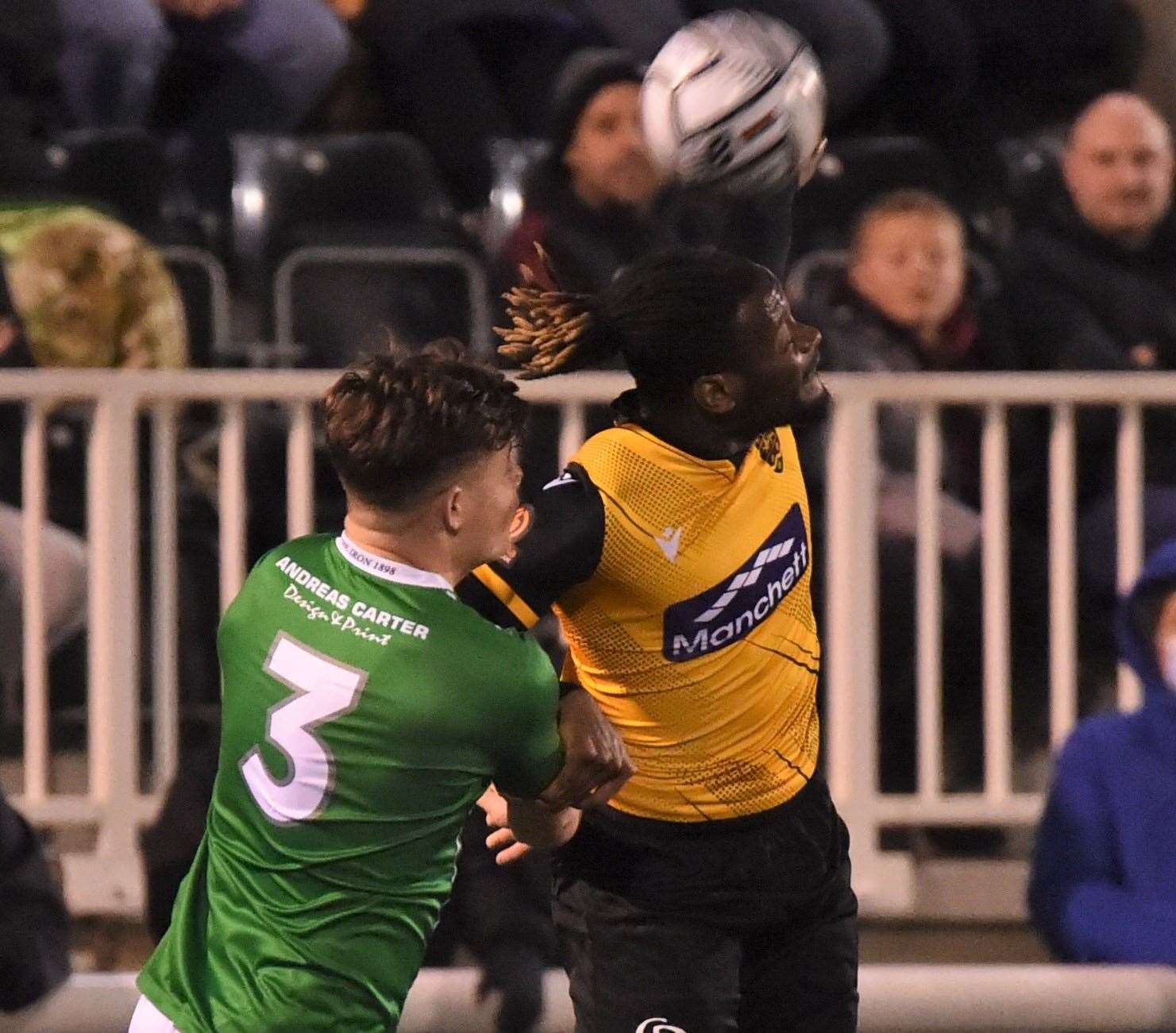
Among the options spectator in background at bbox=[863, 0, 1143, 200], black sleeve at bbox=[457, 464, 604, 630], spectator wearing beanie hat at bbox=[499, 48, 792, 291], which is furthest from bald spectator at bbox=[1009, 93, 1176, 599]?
black sleeve at bbox=[457, 464, 604, 630]

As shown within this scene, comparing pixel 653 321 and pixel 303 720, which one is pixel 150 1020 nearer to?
pixel 303 720

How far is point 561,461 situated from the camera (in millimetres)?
5047

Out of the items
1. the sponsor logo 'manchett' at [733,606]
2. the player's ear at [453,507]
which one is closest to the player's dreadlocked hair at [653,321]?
the sponsor logo 'manchett' at [733,606]

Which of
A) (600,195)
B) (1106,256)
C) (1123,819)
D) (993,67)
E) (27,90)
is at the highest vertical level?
(993,67)

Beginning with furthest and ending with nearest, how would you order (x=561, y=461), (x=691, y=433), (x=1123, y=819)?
(x=561, y=461), (x=1123, y=819), (x=691, y=433)

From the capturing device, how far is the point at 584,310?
3121 millimetres

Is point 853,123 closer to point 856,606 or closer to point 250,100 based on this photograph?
point 250,100

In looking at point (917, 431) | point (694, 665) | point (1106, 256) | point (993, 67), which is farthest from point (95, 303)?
point (993, 67)

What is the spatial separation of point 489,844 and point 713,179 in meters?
1.08

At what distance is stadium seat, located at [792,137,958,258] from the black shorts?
3.60 metres

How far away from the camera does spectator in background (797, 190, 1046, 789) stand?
523 centimetres

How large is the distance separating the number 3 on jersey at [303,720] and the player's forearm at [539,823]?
25 cm

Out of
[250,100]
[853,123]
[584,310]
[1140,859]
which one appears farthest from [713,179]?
[853,123]

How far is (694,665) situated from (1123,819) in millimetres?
1795
